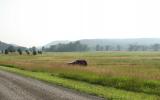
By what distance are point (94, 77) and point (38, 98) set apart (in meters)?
11.8

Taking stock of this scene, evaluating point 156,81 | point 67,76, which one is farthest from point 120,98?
point 67,76

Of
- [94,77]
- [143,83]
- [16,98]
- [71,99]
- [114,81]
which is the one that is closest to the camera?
[71,99]

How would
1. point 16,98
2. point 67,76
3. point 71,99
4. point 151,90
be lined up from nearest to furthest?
1. point 71,99
2. point 16,98
3. point 151,90
4. point 67,76

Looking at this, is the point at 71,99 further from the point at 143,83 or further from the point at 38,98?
the point at 143,83

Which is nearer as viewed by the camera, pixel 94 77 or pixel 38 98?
pixel 38 98

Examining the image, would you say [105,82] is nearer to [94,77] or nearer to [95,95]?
[94,77]

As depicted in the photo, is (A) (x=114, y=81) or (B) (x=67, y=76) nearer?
(A) (x=114, y=81)

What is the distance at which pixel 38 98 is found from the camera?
54.4 ft

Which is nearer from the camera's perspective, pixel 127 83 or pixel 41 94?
pixel 41 94

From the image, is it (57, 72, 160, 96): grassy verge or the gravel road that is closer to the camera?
the gravel road

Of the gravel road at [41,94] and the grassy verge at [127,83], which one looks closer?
the gravel road at [41,94]

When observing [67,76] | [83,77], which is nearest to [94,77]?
[83,77]

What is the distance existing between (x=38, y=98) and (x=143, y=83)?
800 centimetres

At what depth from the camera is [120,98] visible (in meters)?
16.4
